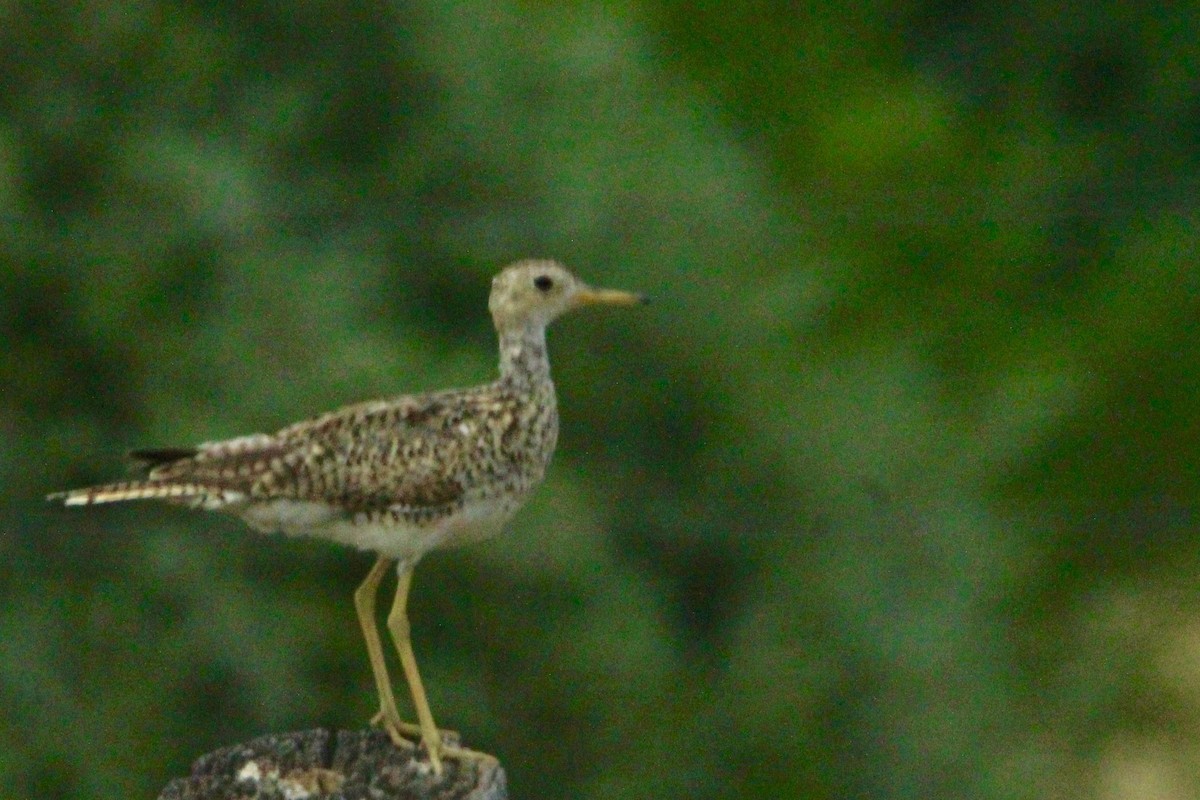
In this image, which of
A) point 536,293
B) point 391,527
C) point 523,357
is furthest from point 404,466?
point 536,293

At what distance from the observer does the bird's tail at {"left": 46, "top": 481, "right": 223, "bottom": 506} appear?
5918mm

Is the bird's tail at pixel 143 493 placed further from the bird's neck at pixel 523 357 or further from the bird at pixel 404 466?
the bird's neck at pixel 523 357

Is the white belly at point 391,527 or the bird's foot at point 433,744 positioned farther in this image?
the white belly at point 391,527

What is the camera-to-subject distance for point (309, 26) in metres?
10.0

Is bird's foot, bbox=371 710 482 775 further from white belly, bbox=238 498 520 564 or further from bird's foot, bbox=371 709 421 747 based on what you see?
white belly, bbox=238 498 520 564

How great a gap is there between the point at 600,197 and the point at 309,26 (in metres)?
1.38

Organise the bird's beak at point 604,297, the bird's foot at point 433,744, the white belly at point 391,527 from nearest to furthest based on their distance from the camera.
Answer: the bird's foot at point 433,744 < the white belly at point 391,527 < the bird's beak at point 604,297

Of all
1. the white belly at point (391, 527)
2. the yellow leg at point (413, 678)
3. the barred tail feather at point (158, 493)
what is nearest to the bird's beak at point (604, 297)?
the white belly at point (391, 527)

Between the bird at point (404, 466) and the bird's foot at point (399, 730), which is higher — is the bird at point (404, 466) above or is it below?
above

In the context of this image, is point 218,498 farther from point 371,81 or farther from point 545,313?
point 371,81

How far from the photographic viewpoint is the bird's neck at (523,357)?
6539 millimetres

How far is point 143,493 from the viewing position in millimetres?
5961

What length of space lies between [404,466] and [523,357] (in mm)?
478

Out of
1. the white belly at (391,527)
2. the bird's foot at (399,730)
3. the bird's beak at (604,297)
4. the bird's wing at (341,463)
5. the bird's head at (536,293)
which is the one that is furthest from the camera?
the bird's head at (536,293)
